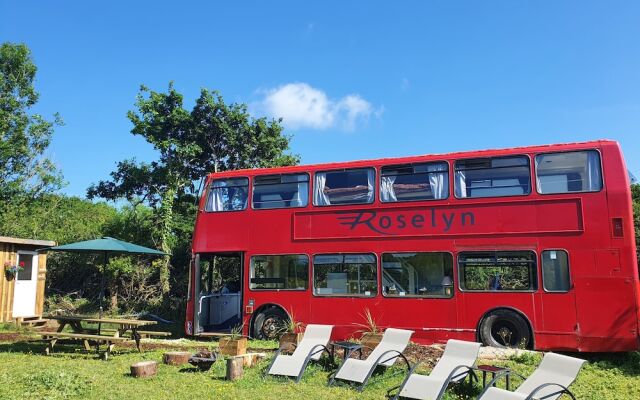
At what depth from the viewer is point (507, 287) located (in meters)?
8.92

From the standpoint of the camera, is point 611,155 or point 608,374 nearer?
point 608,374

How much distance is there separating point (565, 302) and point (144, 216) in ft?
48.5

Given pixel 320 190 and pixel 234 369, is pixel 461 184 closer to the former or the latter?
pixel 320 190

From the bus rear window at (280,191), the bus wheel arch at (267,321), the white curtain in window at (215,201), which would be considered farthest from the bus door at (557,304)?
the white curtain in window at (215,201)

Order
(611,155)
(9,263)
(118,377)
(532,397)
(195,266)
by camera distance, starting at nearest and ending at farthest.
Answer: (532,397) < (118,377) < (611,155) < (195,266) < (9,263)

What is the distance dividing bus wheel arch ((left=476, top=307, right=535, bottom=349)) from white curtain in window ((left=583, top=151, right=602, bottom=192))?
2.43 meters

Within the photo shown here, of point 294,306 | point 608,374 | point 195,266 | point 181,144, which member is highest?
point 181,144

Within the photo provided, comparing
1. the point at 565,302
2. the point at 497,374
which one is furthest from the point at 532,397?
the point at 565,302

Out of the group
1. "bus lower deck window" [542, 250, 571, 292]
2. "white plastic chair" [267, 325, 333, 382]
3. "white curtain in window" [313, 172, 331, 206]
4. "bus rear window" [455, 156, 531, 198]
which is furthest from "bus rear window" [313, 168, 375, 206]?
"bus lower deck window" [542, 250, 571, 292]

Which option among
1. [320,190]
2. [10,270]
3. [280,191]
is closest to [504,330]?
[320,190]

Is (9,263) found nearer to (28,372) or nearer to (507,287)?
(28,372)

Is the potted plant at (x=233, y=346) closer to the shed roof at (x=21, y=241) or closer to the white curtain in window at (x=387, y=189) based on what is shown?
the white curtain in window at (x=387, y=189)

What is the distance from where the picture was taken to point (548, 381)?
211 inches

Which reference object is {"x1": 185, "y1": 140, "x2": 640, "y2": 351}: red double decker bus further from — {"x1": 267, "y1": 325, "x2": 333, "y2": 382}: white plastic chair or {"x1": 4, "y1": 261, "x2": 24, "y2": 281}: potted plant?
{"x1": 4, "y1": 261, "x2": 24, "y2": 281}: potted plant
